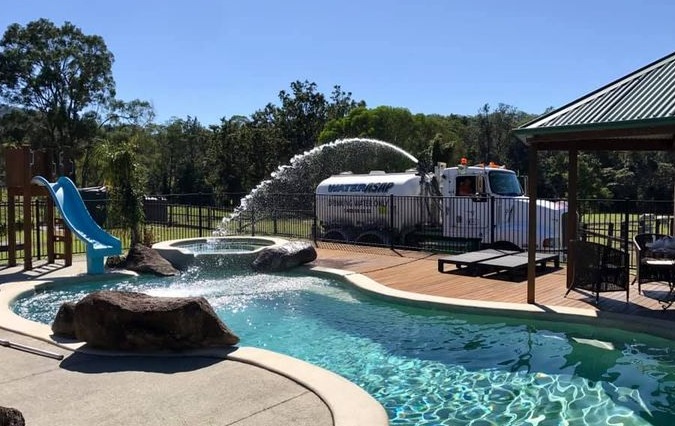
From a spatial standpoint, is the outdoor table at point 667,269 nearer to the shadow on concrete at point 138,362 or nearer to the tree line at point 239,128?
the shadow on concrete at point 138,362

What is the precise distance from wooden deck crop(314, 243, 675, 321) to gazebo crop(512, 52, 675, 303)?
580 mm

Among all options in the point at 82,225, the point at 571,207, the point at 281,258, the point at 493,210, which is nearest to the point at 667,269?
the point at 571,207

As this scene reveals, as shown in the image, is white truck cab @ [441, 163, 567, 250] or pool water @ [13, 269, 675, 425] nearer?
pool water @ [13, 269, 675, 425]

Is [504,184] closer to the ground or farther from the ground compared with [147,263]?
farther from the ground

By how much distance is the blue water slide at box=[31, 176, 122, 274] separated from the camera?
1195 centimetres

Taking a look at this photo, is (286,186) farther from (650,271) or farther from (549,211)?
(650,271)

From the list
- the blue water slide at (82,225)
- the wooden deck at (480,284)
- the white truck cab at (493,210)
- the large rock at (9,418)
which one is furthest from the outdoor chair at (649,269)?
the blue water slide at (82,225)

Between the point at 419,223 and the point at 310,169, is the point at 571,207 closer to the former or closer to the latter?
the point at 419,223

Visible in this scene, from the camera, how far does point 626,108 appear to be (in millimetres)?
7609

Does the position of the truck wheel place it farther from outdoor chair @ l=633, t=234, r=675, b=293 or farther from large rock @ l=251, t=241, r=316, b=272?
outdoor chair @ l=633, t=234, r=675, b=293

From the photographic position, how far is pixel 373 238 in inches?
667

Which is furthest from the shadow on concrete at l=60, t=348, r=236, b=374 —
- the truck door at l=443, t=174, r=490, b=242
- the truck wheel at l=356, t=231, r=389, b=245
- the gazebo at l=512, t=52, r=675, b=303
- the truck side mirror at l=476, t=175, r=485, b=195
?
the truck wheel at l=356, t=231, r=389, b=245

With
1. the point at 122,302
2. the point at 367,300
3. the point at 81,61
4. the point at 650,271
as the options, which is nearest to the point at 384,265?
the point at 367,300

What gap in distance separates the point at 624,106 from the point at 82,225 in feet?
36.2
